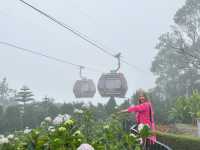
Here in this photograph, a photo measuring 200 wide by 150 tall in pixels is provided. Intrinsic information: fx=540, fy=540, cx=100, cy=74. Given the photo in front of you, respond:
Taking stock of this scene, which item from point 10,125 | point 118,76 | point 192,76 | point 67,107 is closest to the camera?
point 10,125

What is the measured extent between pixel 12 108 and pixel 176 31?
2981 cm

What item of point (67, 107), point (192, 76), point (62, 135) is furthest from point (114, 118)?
point (192, 76)

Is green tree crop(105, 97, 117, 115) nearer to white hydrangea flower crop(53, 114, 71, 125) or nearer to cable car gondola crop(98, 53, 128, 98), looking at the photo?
cable car gondola crop(98, 53, 128, 98)

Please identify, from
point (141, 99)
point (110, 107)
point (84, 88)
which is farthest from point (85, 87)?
point (141, 99)

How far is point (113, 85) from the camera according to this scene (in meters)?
32.7

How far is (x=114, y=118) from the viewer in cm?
817

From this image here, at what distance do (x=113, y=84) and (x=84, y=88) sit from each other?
20.1 ft

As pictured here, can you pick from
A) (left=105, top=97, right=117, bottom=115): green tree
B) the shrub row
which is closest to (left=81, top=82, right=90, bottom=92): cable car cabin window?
(left=105, top=97, right=117, bottom=115): green tree

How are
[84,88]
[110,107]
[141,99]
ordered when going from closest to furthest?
[141,99]
[110,107]
[84,88]

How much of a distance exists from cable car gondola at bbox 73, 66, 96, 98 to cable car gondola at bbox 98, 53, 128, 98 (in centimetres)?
414

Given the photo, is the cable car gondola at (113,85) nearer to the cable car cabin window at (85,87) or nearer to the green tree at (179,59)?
the cable car cabin window at (85,87)

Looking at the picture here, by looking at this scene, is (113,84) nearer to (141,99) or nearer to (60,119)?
(141,99)

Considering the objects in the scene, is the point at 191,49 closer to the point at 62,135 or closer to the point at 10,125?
the point at 10,125

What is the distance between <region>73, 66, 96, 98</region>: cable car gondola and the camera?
3828 cm
